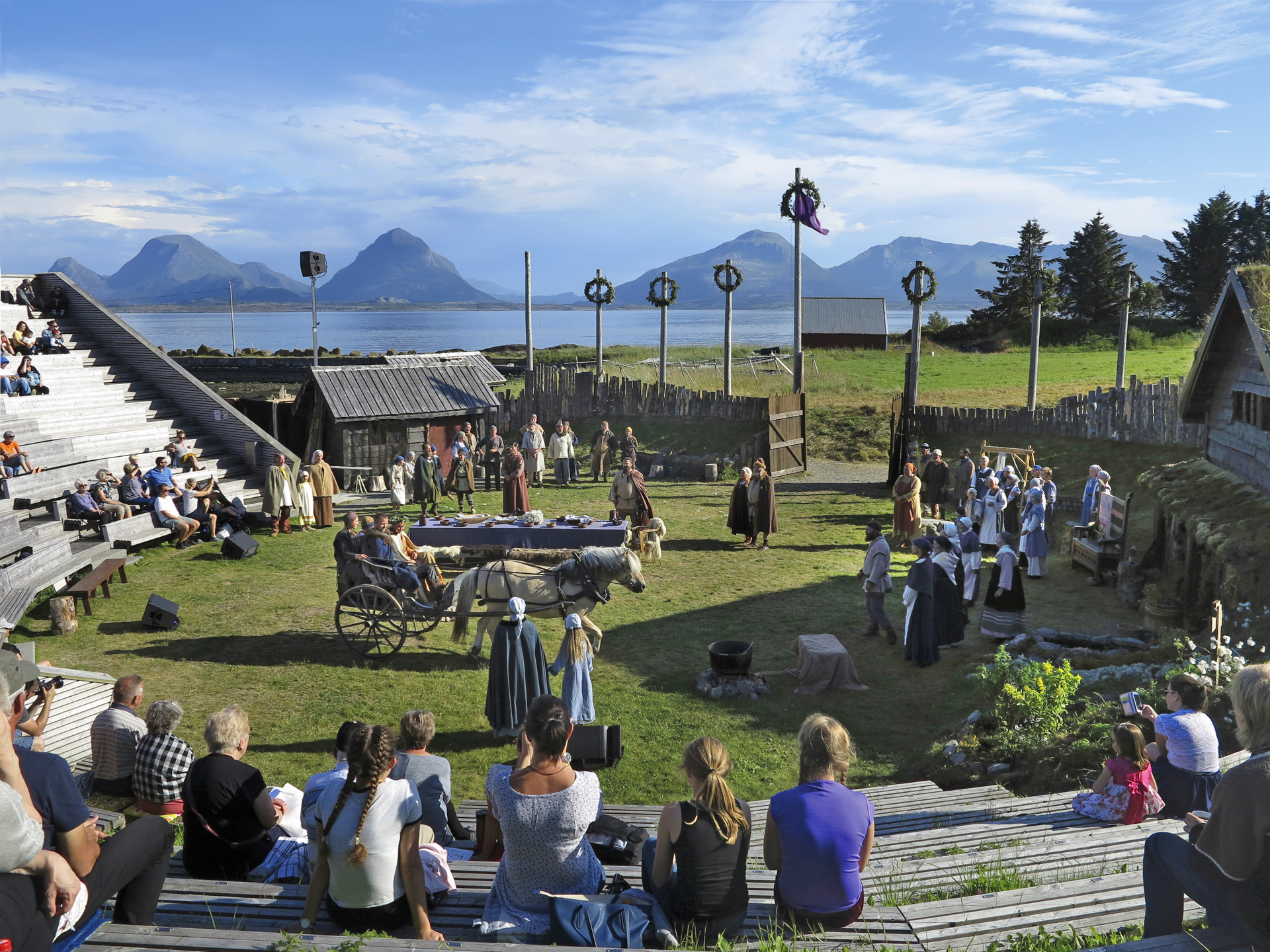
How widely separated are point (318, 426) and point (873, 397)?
17290mm

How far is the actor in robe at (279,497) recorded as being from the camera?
17844 millimetres

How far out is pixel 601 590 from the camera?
10.8 meters

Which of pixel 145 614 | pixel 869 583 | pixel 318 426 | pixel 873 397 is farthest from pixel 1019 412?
pixel 145 614

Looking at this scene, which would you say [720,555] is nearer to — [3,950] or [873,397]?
[3,950]

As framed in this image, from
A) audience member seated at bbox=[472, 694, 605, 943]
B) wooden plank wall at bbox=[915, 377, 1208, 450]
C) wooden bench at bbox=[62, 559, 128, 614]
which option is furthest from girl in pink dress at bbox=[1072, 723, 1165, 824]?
wooden plank wall at bbox=[915, 377, 1208, 450]

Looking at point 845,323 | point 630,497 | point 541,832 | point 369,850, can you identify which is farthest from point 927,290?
point 845,323

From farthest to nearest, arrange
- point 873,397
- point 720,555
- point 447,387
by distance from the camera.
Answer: point 873,397, point 447,387, point 720,555

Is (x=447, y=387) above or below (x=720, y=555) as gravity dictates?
above

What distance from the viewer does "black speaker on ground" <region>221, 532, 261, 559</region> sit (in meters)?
15.8

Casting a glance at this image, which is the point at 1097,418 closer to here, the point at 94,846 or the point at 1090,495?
the point at 1090,495

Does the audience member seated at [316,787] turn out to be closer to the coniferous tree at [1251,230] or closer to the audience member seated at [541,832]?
the audience member seated at [541,832]

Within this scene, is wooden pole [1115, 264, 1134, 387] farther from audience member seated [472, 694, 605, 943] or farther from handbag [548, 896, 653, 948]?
handbag [548, 896, 653, 948]

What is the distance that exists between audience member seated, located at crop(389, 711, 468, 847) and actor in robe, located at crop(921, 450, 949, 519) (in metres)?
14.7

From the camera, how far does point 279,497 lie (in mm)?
17859
